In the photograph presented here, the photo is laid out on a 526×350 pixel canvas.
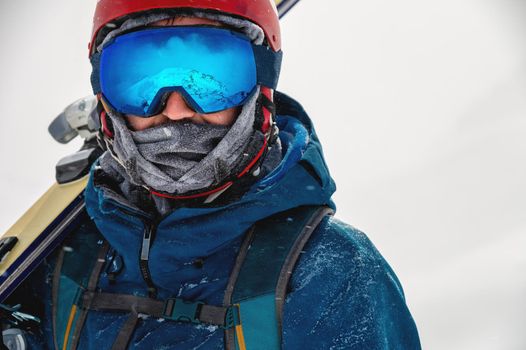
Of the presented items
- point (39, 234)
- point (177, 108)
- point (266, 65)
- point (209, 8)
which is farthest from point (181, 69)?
point (39, 234)

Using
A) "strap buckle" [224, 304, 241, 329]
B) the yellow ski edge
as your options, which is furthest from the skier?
the yellow ski edge

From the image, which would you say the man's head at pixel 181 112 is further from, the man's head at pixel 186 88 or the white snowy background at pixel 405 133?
the white snowy background at pixel 405 133

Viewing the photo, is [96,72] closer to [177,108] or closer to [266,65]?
[177,108]

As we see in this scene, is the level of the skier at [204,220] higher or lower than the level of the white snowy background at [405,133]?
higher

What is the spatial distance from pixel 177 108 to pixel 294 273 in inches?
30.8

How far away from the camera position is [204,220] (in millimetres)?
1862

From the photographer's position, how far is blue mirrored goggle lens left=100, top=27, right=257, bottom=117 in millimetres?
2016

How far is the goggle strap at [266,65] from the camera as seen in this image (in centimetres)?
215

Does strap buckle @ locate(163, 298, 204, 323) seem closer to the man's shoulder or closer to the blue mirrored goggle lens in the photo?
the man's shoulder

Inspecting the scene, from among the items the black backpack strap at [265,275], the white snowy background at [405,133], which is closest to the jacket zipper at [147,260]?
the black backpack strap at [265,275]

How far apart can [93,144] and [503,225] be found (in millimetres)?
8229

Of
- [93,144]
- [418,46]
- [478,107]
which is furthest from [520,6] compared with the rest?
[93,144]

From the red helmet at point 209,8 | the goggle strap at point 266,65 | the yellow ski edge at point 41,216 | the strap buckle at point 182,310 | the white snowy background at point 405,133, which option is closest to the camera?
the strap buckle at point 182,310

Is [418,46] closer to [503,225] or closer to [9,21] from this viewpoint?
[503,225]
